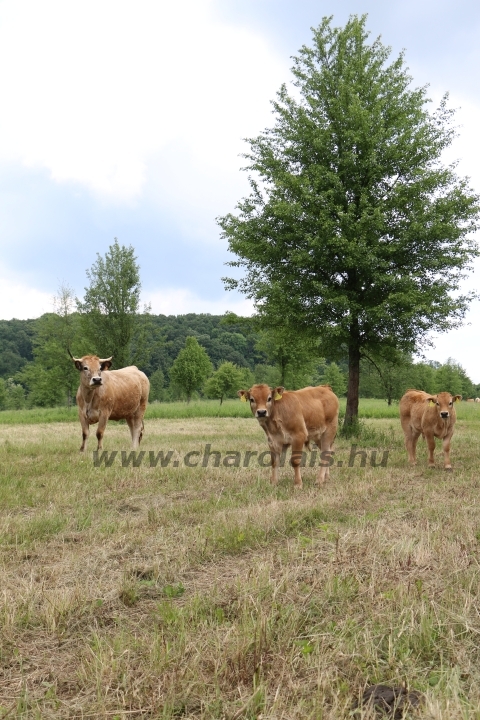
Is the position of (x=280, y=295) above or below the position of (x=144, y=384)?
above

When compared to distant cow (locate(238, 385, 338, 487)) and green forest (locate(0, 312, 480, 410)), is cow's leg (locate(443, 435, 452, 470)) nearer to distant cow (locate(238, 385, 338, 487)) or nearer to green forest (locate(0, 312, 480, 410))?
distant cow (locate(238, 385, 338, 487))

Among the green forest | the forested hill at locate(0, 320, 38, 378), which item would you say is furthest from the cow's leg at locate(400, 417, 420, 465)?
the forested hill at locate(0, 320, 38, 378)

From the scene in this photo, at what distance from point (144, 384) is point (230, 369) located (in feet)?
139

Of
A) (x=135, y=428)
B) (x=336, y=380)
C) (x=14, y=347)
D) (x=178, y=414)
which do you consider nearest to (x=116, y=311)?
(x=178, y=414)

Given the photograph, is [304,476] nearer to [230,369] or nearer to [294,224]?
[294,224]

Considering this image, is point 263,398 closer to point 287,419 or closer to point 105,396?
point 287,419

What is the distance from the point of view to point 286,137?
1605 centimetres

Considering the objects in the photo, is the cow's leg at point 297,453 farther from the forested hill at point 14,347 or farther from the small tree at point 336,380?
the forested hill at point 14,347

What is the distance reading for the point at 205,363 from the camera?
5509cm

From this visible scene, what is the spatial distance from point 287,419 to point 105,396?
5136 mm

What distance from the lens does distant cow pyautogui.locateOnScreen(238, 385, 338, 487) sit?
8242 mm

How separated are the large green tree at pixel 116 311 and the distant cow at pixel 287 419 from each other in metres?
21.6

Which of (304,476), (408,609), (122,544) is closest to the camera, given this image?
(408,609)

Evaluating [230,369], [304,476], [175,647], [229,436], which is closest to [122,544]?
[175,647]
